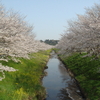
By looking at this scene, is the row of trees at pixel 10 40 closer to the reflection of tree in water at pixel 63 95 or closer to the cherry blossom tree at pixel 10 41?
the cherry blossom tree at pixel 10 41

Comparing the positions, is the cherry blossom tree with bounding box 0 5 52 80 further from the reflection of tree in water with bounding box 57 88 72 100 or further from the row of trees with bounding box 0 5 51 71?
the reflection of tree in water with bounding box 57 88 72 100

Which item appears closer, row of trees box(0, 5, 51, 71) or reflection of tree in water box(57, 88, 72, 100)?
row of trees box(0, 5, 51, 71)

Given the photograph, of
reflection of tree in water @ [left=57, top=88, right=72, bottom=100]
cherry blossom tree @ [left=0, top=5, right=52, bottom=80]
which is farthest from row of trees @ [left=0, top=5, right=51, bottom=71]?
reflection of tree in water @ [left=57, top=88, right=72, bottom=100]

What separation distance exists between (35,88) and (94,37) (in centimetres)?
739

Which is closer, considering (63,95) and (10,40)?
(10,40)

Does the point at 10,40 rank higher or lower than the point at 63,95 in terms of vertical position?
higher

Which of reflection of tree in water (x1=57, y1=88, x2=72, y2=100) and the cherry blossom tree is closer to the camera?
the cherry blossom tree

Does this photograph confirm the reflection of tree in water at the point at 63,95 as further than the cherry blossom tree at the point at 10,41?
Yes

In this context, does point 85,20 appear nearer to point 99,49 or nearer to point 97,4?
point 97,4

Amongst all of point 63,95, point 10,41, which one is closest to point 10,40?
point 10,41

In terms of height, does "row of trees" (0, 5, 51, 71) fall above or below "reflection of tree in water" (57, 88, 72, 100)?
above

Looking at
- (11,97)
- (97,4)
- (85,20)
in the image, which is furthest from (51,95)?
(97,4)

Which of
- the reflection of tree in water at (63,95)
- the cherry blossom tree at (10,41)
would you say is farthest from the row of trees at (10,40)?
the reflection of tree in water at (63,95)

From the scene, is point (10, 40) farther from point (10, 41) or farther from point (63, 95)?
point (63, 95)
